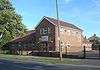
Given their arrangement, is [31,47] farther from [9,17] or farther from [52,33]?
[9,17]

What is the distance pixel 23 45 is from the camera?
223ft

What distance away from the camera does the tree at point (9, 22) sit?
5634cm

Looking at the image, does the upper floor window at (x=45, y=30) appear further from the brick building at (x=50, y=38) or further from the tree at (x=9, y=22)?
the tree at (x=9, y=22)

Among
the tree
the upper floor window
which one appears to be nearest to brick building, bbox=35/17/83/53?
the upper floor window

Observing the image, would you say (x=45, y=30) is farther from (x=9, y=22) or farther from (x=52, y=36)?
(x=9, y=22)

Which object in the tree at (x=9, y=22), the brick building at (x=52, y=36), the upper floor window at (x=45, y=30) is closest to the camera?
the tree at (x=9, y=22)

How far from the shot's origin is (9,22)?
58.0m

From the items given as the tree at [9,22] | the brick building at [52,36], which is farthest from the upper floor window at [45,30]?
the tree at [9,22]

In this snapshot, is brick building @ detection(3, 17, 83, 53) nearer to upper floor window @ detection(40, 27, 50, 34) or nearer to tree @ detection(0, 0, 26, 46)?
upper floor window @ detection(40, 27, 50, 34)

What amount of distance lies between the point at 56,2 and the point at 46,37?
28105mm

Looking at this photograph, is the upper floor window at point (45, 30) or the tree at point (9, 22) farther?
the upper floor window at point (45, 30)

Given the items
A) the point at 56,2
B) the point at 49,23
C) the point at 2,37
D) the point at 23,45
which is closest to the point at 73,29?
the point at 49,23

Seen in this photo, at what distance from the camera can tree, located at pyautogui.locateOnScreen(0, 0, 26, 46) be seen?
5634 cm

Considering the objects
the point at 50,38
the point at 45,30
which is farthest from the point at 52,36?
the point at 45,30
